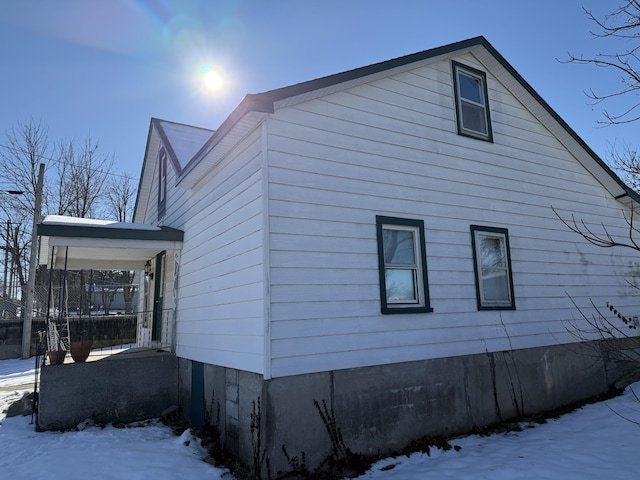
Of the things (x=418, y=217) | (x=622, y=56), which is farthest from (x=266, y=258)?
(x=622, y=56)

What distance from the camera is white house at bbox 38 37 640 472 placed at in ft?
17.9

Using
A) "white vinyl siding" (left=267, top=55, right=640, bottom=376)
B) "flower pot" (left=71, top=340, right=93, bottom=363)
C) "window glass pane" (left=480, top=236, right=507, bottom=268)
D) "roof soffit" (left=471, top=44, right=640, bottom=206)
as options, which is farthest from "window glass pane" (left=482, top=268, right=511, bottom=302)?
"flower pot" (left=71, top=340, right=93, bottom=363)

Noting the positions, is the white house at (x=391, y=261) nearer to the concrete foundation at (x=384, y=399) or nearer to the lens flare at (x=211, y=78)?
the concrete foundation at (x=384, y=399)

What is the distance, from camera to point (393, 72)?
7133mm

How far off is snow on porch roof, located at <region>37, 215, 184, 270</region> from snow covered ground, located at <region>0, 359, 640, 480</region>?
10.3ft

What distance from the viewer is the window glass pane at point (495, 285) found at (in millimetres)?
7453

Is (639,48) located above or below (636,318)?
above

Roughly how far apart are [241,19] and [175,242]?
4439 millimetres

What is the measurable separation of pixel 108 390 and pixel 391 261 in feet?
18.1

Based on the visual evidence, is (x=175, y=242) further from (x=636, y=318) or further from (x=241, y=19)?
(x=636, y=318)

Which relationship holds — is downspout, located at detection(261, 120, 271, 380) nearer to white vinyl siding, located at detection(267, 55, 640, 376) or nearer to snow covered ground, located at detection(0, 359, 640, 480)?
white vinyl siding, located at detection(267, 55, 640, 376)

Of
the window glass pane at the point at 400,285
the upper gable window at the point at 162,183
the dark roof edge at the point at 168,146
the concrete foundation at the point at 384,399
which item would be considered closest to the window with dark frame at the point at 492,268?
the concrete foundation at the point at 384,399

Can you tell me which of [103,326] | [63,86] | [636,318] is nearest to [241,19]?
[63,86]

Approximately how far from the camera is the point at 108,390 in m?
7.71
